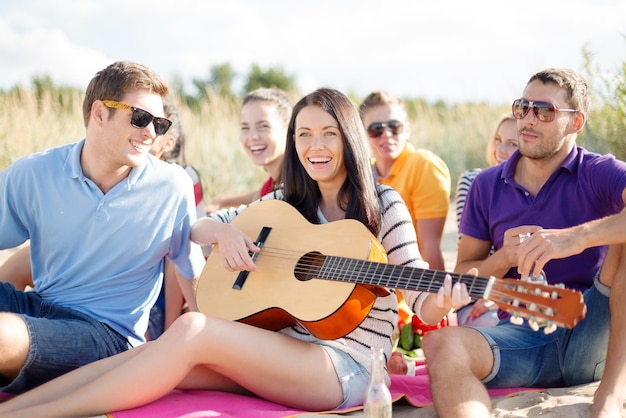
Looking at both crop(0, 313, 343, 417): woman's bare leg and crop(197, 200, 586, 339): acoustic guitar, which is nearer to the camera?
crop(197, 200, 586, 339): acoustic guitar

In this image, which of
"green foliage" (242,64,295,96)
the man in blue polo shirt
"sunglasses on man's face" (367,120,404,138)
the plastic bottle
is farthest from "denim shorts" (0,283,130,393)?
"green foliage" (242,64,295,96)

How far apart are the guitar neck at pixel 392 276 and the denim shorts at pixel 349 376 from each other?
343 millimetres

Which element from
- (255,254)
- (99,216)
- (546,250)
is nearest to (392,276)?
(546,250)

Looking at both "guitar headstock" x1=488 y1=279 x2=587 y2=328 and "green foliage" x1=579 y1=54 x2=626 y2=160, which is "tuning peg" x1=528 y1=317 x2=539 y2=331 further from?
"green foliage" x1=579 y1=54 x2=626 y2=160

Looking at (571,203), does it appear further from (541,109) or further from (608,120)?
(608,120)

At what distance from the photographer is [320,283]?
10.6 feet

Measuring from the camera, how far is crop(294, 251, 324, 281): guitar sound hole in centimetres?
332

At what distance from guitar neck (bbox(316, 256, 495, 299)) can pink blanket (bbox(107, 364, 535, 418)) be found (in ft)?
1.91

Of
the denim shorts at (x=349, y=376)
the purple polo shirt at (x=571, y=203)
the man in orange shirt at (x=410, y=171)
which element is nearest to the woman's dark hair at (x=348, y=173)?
the denim shorts at (x=349, y=376)

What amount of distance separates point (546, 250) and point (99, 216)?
2002 mm

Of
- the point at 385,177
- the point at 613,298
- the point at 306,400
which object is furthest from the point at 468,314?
the point at 385,177

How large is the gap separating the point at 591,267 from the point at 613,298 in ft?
1.18

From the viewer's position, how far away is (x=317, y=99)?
3.62 m

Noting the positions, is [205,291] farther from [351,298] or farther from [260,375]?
[351,298]
